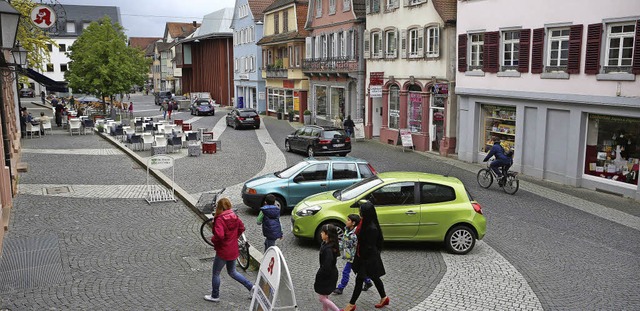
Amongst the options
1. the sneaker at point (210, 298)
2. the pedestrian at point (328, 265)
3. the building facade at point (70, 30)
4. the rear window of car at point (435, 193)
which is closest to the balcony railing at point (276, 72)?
the rear window of car at point (435, 193)

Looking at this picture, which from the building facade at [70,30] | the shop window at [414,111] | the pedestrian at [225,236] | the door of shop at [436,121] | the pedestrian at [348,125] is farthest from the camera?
the building facade at [70,30]

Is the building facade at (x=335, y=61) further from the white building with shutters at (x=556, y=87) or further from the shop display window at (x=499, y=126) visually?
the shop display window at (x=499, y=126)

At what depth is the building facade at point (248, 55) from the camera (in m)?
56.0

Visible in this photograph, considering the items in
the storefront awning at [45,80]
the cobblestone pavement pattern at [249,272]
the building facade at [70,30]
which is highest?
the building facade at [70,30]

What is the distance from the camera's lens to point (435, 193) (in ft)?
37.2

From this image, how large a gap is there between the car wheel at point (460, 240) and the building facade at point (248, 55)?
148 feet

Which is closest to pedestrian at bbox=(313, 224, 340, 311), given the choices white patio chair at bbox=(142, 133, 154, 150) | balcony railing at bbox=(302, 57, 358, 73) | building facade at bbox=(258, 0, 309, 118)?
white patio chair at bbox=(142, 133, 154, 150)

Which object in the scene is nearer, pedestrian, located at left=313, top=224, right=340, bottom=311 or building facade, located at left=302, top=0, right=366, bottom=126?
pedestrian, located at left=313, top=224, right=340, bottom=311

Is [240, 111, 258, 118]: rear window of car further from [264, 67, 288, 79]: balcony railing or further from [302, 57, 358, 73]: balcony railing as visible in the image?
[264, 67, 288, 79]: balcony railing

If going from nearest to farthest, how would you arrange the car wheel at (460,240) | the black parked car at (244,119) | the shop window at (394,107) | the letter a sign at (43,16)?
1. the car wheel at (460,240)
2. the letter a sign at (43,16)
3. the shop window at (394,107)
4. the black parked car at (244,119)

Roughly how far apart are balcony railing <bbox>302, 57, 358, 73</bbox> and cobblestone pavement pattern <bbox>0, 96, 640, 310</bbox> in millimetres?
18748

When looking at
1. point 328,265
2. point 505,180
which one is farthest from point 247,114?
point 328,265

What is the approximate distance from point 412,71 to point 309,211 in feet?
62.0

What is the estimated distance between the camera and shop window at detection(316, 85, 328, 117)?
4145 cm
